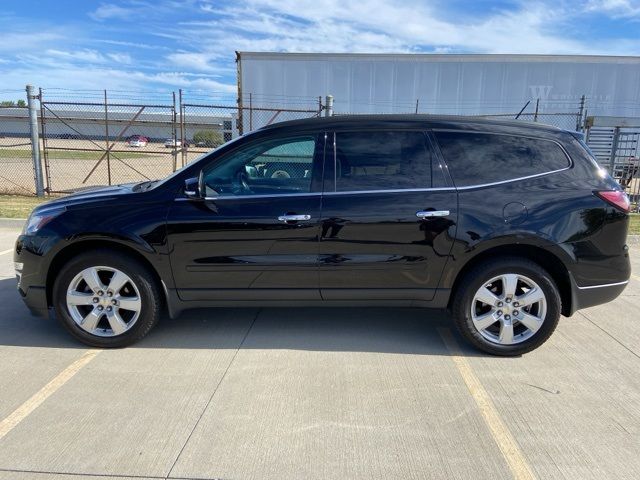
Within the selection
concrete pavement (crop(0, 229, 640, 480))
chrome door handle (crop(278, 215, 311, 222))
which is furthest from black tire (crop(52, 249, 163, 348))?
chrome door handle (crop(278, 215, 311, 222))

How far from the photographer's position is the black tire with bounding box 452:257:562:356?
362 cm

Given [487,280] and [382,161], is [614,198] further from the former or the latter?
[382,161]

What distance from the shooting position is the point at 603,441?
2.69 metres

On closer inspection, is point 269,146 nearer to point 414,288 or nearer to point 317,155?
point 317,155

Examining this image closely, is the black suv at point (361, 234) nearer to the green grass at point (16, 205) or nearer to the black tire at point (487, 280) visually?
the black tire at point (487, 280)

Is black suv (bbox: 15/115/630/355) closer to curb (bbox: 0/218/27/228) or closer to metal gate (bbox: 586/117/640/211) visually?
curb (bbox: 0/218/27/228)

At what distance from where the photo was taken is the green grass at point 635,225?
8.33m

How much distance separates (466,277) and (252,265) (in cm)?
165

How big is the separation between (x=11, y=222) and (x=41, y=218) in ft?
19.3

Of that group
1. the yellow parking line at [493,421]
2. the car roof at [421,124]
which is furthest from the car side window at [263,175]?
the yellow parking line at [493,421]

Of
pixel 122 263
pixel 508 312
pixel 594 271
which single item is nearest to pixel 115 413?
pixel 122 263

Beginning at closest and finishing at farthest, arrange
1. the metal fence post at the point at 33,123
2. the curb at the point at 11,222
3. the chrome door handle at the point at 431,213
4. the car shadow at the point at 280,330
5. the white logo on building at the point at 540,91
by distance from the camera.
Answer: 1. the chrome door handle at the point at 431,213
2. the car shadow at the point at 280,330
3. the curb at the point at 11,222
4. the metal fence post at the point at 33,123
5. the white logo on building at the point at 540,91

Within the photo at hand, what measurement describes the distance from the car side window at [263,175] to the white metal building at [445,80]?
1340 centimetres

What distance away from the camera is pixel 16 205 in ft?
33.3
